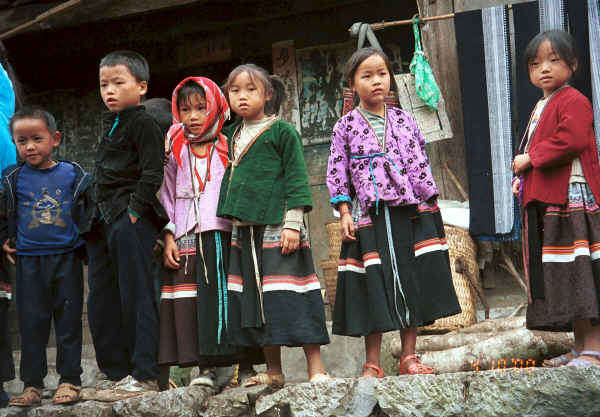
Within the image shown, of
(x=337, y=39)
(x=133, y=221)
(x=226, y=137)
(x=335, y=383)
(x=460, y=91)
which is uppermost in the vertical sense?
(x=337, y=39)

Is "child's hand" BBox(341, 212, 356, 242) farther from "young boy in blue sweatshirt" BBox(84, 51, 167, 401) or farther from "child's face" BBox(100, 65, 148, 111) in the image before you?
"child's face" BBox(100, 65, 148, 111)

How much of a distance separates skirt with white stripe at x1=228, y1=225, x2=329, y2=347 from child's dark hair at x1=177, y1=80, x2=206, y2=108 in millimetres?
773

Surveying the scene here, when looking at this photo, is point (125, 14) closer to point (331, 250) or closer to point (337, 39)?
point (337, 39)

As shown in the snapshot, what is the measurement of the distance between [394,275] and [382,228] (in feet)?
0.77

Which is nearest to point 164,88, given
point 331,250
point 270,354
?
point 331,250

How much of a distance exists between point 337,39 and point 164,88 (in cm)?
173

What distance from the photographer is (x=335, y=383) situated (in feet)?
10.7

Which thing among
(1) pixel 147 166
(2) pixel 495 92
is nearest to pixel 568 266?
(1) pixel 147 166

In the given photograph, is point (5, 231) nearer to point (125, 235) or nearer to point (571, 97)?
point (125, 235)

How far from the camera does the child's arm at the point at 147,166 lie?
12.1 ft

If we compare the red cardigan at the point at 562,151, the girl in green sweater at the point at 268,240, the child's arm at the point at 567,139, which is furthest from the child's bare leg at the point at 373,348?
the child's arm at the point at 567,139

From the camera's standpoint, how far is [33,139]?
13.4 feet

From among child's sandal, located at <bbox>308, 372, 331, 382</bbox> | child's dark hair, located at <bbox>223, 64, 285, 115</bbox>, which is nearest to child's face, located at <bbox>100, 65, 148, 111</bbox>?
child's dark hair, located at <bbox>223, 64, 285, 115</bbox>

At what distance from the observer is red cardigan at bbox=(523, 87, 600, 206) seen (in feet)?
11.5
